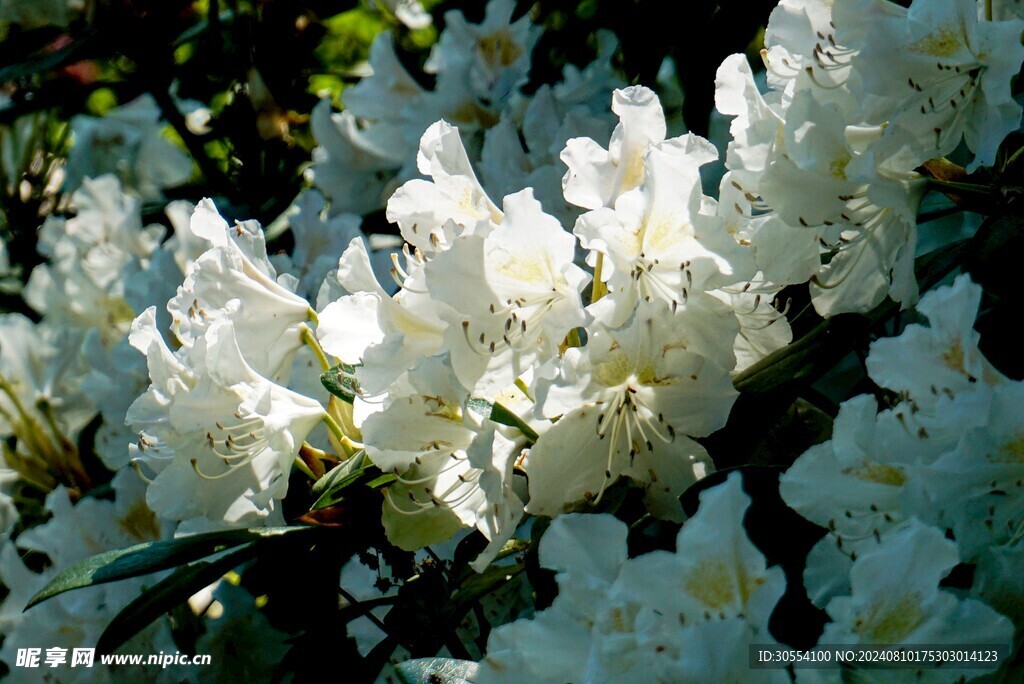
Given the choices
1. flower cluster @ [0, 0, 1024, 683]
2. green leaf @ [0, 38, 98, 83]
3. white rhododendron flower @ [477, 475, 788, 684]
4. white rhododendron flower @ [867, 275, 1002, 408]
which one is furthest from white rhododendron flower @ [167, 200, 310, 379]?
green leaf @ [0, 38, 98, 83]

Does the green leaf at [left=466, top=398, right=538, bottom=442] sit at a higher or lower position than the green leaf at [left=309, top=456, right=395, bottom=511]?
higher

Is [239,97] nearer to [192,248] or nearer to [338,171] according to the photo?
[338,171]

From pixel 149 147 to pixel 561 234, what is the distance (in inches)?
67.6

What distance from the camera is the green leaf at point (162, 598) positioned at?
2.76ft

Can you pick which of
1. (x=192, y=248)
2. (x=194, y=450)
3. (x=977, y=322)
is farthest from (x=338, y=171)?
(x=977, y=322)

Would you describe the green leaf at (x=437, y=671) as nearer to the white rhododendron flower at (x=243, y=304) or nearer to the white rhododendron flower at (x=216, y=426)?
the white rhododendron flower at (x=216, y=426)

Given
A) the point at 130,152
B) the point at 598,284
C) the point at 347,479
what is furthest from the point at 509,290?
the point at 130,152

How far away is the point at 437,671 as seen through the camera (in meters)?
0.76

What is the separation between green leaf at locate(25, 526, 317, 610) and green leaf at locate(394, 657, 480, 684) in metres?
0.16

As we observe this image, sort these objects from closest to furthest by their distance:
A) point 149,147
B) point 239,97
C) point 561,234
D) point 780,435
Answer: point 561,234
point 780,435
point 239,97
point 149,147

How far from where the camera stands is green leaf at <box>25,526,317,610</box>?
821 mm

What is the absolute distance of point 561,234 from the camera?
704 millimetres

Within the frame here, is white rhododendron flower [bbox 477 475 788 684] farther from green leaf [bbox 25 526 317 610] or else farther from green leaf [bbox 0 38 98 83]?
green leaf [bbox 0 38 98 83]

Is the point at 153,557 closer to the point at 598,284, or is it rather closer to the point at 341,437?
the point at 341,437
